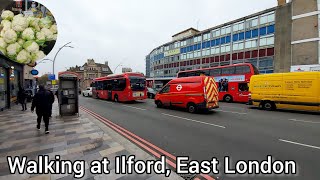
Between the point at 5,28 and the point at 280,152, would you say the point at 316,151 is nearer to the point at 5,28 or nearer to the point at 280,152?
the point at 280,152

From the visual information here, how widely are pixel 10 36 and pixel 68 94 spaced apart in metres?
4.89

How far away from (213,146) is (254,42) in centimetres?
3491

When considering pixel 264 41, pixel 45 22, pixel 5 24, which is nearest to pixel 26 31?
pixel 5 24

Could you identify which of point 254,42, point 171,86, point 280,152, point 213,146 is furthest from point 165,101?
point 254,42

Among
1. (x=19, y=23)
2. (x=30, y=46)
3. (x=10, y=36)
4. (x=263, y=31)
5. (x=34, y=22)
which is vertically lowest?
(x=30, y=46)

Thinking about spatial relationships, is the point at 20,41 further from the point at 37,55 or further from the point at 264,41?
the point at 264,41

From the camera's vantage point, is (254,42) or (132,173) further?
(254,42)

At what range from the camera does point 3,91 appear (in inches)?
534

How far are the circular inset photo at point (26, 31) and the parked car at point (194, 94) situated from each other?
8.20 meters

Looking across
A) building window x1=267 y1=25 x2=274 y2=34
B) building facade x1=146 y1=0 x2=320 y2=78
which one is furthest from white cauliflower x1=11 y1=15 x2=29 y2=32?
building window x1=267 y1=25 x2=274 y2=34

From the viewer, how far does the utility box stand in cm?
1127

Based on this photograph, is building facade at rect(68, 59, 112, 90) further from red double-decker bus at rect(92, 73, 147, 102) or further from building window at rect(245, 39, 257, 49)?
red double-decker bus at rect(92, 73, 147, 102)

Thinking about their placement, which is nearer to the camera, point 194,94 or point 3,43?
point 3,43

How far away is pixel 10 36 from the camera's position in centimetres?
751
